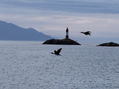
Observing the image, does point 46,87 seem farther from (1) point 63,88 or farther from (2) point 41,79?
(2) point 41,79

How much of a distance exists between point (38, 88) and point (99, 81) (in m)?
13.2

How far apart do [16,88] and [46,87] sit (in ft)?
14.1

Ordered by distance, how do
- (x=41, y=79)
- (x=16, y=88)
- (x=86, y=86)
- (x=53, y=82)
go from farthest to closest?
1. (x=41, y=79)
2. (x=53, y=82)
3. (x=86, y=86)
4. (x=16, y=88)

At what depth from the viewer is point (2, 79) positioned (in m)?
67.2

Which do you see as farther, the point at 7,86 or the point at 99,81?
the point at 99,81

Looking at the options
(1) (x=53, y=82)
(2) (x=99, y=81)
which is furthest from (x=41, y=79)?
(2) (x=99, y=81)

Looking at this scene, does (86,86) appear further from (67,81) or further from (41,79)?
(41,79)

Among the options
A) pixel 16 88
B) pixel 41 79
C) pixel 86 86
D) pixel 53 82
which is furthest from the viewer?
pixel 41 79

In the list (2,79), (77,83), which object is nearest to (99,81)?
(77,83)

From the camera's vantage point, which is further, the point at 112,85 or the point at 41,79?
the point at 41,79

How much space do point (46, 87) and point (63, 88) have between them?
2.40 m

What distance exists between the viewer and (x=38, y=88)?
57625mm

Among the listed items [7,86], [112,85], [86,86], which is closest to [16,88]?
[7,86]

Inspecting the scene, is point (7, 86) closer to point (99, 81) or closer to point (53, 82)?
point (53, 82)
